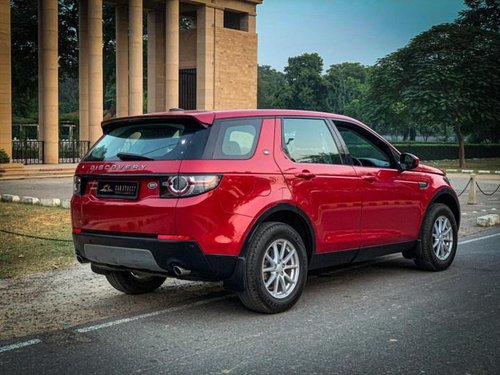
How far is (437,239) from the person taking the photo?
812 cm

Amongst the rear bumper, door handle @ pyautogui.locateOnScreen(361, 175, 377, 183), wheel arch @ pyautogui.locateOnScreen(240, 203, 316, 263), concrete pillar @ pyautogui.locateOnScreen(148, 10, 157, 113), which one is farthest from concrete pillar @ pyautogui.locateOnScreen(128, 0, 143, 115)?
the rear bumper

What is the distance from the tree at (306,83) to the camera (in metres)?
93.1

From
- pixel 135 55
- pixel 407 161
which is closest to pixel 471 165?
pixel 135 55

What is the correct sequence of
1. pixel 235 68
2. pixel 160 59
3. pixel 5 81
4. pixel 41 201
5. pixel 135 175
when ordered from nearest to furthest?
pixel 135 175
pixel 41 201
pixel 5 81
pixel 160 59
pixel 235 68

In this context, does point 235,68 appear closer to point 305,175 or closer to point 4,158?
point 4,158

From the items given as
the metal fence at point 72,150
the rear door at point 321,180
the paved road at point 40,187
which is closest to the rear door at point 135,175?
the rear door at point 321,180

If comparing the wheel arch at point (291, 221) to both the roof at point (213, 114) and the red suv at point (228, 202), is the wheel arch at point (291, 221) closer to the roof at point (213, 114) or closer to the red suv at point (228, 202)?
the red suv at point (228, 202)

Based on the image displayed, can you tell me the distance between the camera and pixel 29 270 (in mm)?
8133

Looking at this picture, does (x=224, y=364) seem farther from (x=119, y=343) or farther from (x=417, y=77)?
(x=417, y=77)

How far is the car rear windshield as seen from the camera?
5.53 metres

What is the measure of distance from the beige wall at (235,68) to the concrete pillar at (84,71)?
8.01 meters

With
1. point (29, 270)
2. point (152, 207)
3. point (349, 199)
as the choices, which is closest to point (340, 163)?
point (349, 199)

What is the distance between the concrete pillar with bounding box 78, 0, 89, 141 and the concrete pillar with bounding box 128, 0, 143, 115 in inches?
104

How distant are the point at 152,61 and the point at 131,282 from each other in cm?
3677
